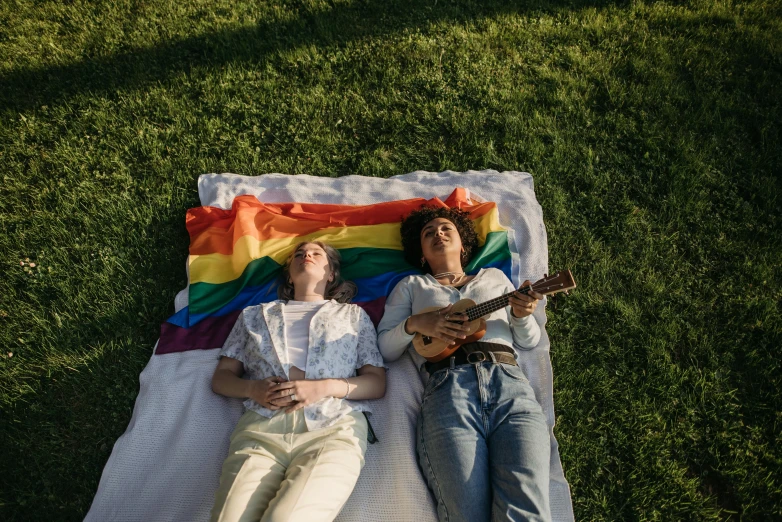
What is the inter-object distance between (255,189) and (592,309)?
11.0 feet

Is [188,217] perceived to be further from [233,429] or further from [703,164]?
[703,164]

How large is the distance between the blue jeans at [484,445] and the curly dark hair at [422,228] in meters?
1.19

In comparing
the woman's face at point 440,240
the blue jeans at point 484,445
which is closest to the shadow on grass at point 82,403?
the woman's face at point 440,240

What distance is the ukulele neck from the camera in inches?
131

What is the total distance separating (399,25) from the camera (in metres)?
6.60

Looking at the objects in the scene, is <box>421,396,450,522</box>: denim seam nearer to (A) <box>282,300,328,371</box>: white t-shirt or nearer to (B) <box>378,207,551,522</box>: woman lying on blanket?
(B) <box>378,207,551,522</box>: woman lying on blanket

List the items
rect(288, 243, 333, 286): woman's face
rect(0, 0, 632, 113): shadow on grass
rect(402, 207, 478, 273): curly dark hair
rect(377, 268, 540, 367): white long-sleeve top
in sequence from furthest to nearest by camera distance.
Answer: rect(0, 0, 632, 113): shadow on grass
rect(402, 207, 478, 273): curly dark hair
rect(288, 243, 333, 286): woman's face
rect(377, 268, 540, 367): white long-sleeve top

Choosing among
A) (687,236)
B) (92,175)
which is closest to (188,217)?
(92,175)

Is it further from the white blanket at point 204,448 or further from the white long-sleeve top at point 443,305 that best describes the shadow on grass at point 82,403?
the white long-sleeve top at point 443,305

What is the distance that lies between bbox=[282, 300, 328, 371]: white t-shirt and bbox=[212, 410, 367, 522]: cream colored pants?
1.34ft

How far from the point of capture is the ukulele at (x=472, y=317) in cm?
321

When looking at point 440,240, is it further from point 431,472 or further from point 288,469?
point 288,469

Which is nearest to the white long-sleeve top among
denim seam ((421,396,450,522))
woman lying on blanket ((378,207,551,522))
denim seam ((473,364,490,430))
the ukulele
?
woman lying on blanket ((378,207,551,522))

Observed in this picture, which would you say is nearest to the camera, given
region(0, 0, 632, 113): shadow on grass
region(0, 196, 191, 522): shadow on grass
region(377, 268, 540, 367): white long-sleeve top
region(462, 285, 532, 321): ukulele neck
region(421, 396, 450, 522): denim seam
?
region(421, 396, 450, 522): denim seam
